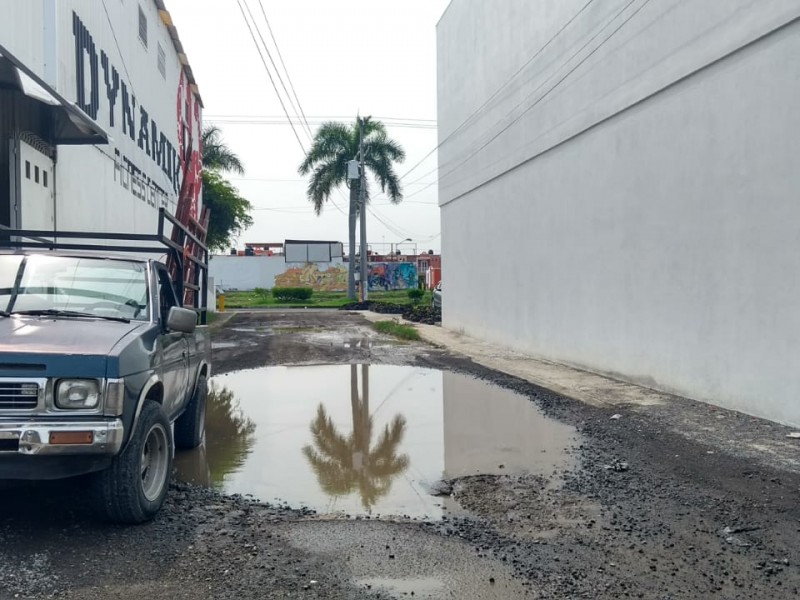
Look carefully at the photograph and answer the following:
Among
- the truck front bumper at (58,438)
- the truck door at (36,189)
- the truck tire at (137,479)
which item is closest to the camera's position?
the truck front bumper at (58,438)

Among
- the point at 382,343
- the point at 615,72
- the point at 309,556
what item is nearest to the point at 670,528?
the point at 309,556

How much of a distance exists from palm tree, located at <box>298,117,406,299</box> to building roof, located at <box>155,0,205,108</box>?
14680mm

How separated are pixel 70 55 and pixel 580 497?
1078cm

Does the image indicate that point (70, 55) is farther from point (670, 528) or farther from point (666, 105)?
point (670, 528)

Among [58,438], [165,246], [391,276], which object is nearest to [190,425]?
[165,246]

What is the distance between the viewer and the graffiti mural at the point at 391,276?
74.8m

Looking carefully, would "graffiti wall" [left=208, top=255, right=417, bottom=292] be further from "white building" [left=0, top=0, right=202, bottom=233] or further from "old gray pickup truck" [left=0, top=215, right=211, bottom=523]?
"old gray pickup truck" [left=0, top=215, right=211, bottom=523]

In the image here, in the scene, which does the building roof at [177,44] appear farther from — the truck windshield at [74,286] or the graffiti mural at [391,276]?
the graffiti mural at [391,276]

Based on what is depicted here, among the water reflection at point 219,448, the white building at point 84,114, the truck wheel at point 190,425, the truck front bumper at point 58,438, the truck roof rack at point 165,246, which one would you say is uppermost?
the white building at point 84,114

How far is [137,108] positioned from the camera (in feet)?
59.7

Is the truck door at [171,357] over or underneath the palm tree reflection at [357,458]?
over

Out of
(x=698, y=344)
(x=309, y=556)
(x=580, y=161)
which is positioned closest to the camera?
(x=309, y=556)

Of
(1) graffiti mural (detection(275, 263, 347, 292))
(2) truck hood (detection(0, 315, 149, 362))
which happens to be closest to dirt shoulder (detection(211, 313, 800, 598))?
(2) truck hood (detection(0, 315, 149, 362))

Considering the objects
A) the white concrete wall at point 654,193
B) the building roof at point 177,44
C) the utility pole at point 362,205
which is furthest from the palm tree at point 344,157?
the white concrete wall at point 654,193
